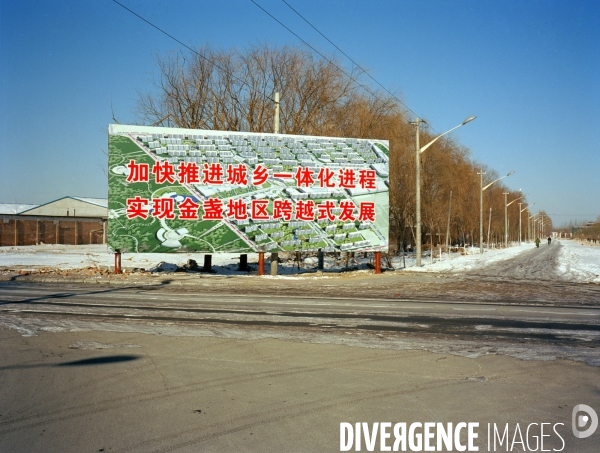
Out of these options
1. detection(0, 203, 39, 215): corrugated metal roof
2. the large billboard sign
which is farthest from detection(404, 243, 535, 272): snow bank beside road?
detection(0, 203, 39, 215): corrugated metal roof

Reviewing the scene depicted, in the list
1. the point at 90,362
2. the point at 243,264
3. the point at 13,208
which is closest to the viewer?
the point at 90,362

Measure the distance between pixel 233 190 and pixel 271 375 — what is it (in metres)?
17.1

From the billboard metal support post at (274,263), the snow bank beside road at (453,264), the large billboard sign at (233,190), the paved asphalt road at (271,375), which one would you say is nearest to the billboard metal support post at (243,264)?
the billboard metal support post at (274,263)

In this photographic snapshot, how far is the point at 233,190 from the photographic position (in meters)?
23.6

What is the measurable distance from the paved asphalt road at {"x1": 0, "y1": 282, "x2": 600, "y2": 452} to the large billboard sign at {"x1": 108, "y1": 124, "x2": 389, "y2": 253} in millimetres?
10791

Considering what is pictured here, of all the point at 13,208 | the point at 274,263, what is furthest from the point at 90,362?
the point at 13,208

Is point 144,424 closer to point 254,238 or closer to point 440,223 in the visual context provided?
point 254,238

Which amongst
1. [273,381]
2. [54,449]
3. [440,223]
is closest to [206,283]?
[273,381]

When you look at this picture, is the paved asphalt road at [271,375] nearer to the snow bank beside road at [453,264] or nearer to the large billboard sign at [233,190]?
the large billboard sign at [233,190]

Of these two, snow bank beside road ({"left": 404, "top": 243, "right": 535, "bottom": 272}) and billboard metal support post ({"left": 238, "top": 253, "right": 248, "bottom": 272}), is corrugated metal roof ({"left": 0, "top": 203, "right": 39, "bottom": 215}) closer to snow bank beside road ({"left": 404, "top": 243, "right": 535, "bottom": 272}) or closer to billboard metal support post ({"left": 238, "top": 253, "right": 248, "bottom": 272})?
billboard metal support post ({"left": 238, "top": 253, "right": 248, "bottom": 272})

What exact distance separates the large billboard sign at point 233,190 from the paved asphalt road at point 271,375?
1079 centimetres

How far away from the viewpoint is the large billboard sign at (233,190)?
23.1 metres

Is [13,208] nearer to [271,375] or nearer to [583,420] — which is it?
[271,375]

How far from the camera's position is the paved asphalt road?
17.1 feet
